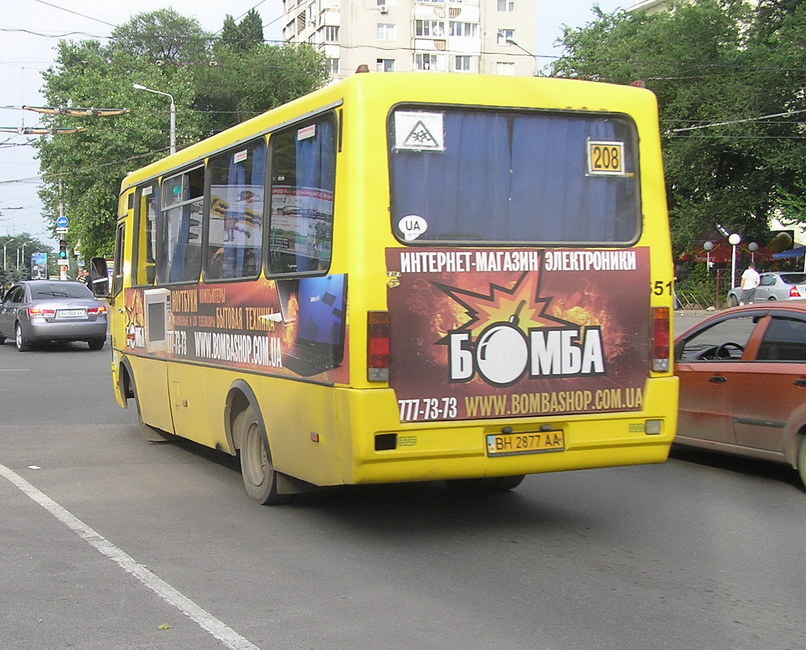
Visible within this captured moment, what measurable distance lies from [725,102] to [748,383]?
40.8m

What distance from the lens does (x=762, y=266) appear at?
52.0 m

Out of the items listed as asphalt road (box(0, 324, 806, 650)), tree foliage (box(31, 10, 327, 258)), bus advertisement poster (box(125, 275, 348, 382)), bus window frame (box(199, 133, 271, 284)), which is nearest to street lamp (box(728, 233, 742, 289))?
tree foliage (box(31, 10, 327, 258))

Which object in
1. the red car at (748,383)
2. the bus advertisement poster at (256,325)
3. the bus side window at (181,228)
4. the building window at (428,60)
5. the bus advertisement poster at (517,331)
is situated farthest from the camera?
the building window at (428,60)

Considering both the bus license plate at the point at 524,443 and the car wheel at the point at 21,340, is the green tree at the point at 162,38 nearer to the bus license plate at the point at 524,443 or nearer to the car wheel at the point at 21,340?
the car wheel at the point at 21,340

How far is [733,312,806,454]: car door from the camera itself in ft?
28.0

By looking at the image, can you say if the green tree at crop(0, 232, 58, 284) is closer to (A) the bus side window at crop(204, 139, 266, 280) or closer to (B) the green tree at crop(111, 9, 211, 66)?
(B) the green tree at crop(111, 9, 211, 66)

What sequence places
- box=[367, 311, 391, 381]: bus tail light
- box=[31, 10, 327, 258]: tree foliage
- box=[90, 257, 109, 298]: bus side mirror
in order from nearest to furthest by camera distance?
1. box=[367, 311, 391, 381]: bus tail light
2. box=[90, 257, 109, 298]: bus side mirror
3. box=[31, 10, 327, 258]: tree foliage

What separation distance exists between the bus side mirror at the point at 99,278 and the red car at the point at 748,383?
245 inches

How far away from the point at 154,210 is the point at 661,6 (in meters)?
89.3

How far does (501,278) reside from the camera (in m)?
6.56

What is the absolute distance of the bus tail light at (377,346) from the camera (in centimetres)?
620

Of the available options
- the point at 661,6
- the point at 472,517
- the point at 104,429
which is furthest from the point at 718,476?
the point at 661,6

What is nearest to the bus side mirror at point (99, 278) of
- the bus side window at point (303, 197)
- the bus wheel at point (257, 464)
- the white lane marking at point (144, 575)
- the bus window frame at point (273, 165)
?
the white lane marking at point (144, 575)

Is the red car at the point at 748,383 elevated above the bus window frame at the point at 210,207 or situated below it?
below
